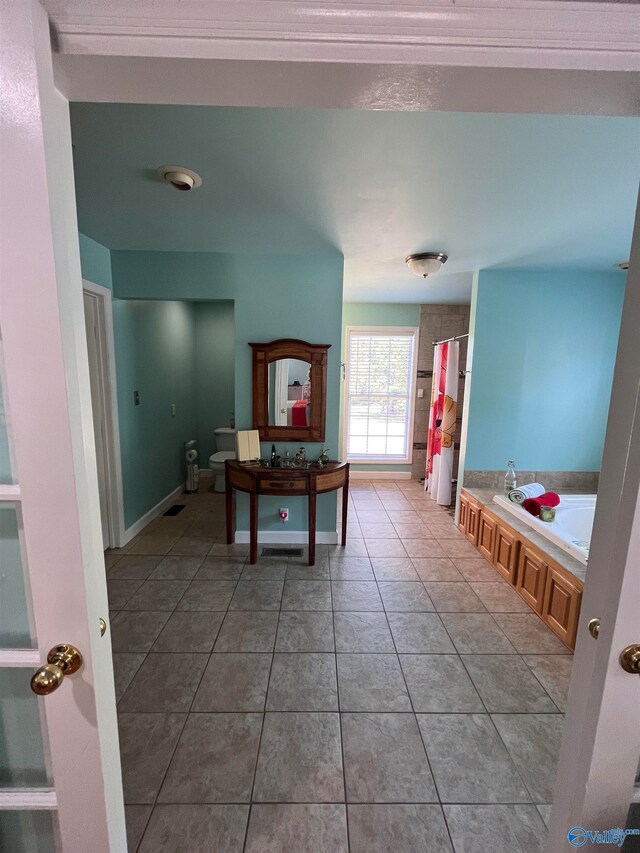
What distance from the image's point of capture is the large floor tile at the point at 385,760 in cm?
123

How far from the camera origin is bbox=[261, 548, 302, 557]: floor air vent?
2.86 m

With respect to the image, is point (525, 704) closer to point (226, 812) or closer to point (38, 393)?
point (226, 812)

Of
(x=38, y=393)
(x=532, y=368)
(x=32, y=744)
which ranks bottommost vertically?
(x=32, y=744)

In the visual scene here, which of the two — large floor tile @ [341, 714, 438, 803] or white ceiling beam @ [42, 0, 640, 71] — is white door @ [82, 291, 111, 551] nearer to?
large floor tile @ [341, 714, 438, 803]

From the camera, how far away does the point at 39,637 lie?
65 centimetres

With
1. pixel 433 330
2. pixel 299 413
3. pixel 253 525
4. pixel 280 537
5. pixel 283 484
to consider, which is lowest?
pixel 280 537

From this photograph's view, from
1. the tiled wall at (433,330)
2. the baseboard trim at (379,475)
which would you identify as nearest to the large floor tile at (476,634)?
the baseboard trim at (379,475)

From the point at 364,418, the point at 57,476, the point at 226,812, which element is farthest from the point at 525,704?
the point at 364,418

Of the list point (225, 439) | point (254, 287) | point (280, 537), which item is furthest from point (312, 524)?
point (225, 439)

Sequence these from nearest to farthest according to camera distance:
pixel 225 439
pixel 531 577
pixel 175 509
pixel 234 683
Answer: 1. pixel 234 683
2. pixel 531 577
3. pixel 175 509
4. pixel 225 439

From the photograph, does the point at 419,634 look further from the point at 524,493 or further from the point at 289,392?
the point at 289,392

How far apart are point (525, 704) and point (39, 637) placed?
195 centimetres

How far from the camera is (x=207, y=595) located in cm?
232

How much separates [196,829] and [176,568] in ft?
5.52
